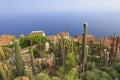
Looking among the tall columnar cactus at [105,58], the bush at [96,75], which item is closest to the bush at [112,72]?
the bush at [96,75]

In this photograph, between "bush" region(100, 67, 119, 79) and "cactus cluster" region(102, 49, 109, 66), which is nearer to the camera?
"bush" region(100, 67, 119, 79)

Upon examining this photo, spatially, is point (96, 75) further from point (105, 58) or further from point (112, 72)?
point (105, 58)

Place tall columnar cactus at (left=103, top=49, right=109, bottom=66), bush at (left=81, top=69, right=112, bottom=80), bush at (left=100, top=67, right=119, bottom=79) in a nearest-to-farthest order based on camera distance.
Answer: bush at (left=81, top=69, right=112, bottom=80), bush at (left=100, top=67, right=119, bottom=79), tall columnar cactus at (left=103, top=49, right=109, bottom=66)

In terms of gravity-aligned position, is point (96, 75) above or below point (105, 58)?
below

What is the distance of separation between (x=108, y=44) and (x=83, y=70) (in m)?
5.27

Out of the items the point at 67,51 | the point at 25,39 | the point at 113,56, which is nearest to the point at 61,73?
the point at 67,51

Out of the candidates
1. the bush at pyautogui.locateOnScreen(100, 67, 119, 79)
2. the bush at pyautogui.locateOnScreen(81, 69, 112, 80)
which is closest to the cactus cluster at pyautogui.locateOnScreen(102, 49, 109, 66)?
the bush at pyautogui.locateOnScreen(100, 67, 119, 79)

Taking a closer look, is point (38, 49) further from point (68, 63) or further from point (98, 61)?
point (68, 63)

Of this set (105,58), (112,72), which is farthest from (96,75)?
(105,58)

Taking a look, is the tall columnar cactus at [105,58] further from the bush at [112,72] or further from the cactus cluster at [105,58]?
the bush at [112,72]

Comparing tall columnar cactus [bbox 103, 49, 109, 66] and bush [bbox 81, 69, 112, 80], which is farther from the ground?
tall columnar cactus [bbox 103, 49, 109, 66]

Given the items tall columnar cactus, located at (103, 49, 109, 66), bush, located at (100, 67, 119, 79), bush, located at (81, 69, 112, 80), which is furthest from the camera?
tall columnar cactus, located at (103, 49, 109, 66)

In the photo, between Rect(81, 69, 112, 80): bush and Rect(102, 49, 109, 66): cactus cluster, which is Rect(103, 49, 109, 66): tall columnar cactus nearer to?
Rect(102, 49, 109, 66): cactus cluster

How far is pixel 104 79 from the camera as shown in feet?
21.8
